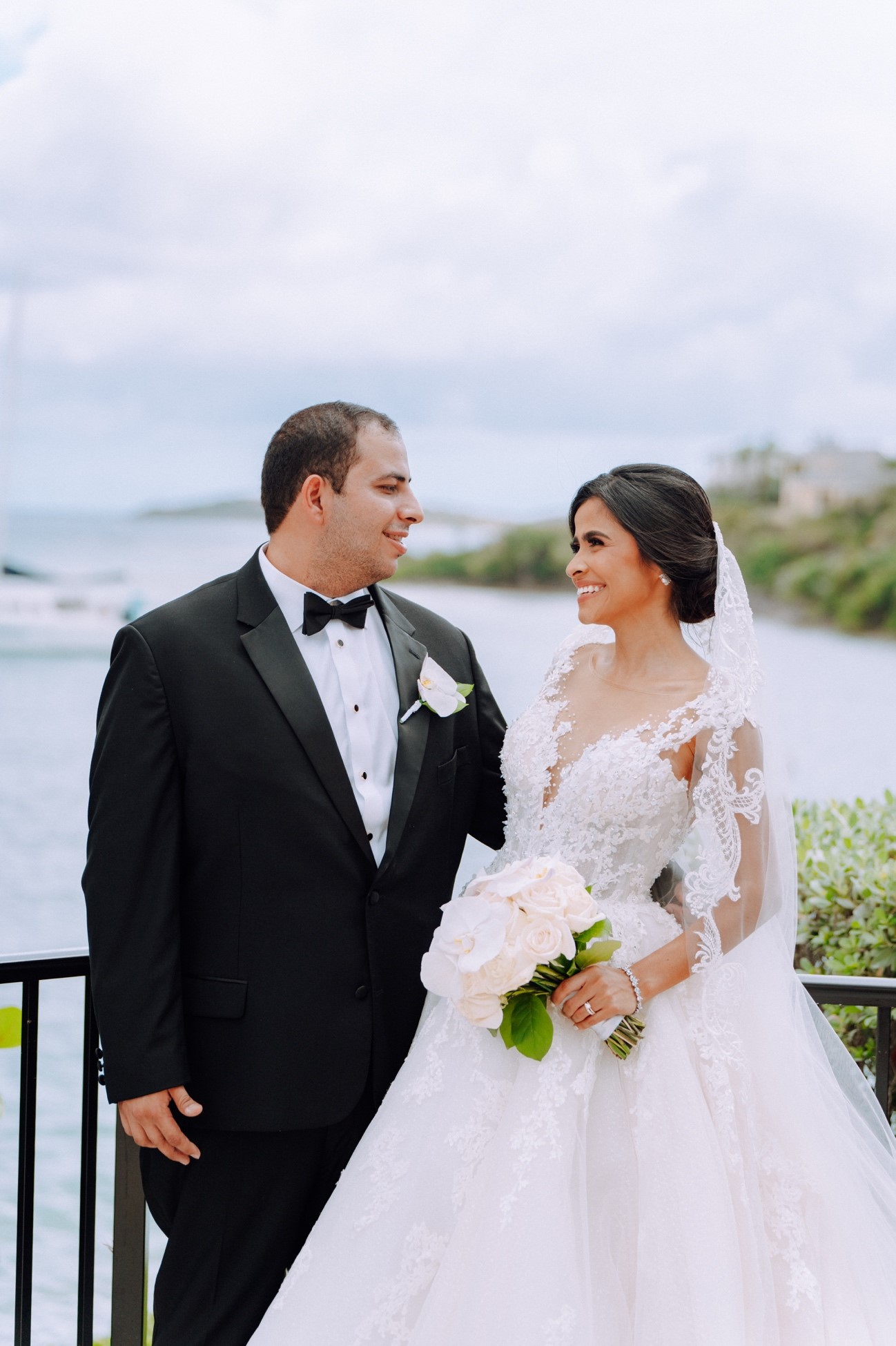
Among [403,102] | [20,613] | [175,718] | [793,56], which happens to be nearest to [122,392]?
[20,613]

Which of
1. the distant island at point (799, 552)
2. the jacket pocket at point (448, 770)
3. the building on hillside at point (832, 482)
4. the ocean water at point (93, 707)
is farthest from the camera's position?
the building on hillside at point (832, 482)

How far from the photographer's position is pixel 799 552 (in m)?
17.4

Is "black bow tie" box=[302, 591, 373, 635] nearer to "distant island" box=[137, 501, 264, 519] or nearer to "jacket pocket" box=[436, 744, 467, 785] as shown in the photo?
"jacket pocket" box=[436, 744, 467, 785]

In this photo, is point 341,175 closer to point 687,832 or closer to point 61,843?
point 61,843

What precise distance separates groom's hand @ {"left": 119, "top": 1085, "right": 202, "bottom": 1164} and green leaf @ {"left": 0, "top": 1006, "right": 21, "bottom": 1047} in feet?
1.31

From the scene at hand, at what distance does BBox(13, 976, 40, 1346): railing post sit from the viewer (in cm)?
226

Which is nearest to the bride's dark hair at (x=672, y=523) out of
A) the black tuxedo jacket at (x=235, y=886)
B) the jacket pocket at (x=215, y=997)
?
the black tuxedo jacket at (x=235, y=886)

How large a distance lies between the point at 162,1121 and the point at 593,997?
2.46 feet

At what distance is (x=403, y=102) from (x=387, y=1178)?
23067mm

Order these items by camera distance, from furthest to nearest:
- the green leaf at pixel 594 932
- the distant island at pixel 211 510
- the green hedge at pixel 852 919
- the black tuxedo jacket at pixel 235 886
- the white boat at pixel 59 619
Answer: the distant island at pixel 211 510, the white boat at pixel 59 619, the green hedge at pixel 852 919, the black tuxedo jacket at pixel 235 886, the green leaf at pixel 594 932

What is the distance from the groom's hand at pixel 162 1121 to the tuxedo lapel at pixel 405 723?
505 mm

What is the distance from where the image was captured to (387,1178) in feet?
6.49

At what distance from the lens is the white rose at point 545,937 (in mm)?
1855

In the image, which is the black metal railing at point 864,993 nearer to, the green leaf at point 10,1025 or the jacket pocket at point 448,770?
the jacket pocket at point 448,770
